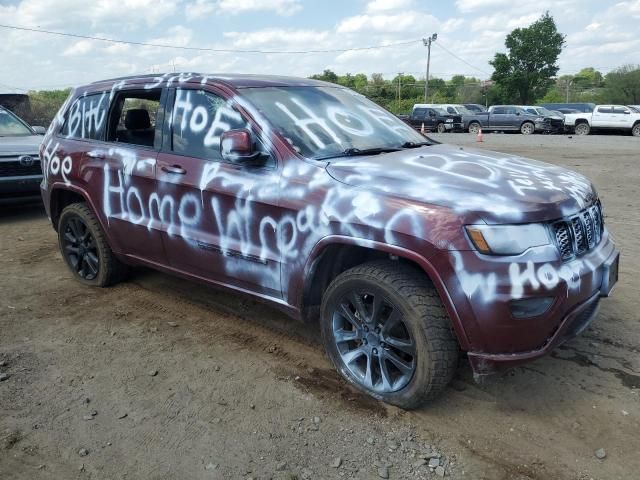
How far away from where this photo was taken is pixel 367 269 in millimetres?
3025

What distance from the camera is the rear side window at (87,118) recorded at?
461cm

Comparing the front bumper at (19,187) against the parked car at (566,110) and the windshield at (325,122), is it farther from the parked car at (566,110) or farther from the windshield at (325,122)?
the parked car at (566,110)

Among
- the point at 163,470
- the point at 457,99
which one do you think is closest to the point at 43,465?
the point at 163,470

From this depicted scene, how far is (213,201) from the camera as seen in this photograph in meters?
3.63

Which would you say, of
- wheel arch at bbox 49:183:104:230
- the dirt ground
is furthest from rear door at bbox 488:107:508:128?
wheel arch at bbox 49:183:104:230

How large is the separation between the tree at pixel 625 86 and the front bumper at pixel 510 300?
51.1 meters

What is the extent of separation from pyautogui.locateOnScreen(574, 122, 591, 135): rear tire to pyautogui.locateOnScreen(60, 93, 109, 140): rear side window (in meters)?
26.8

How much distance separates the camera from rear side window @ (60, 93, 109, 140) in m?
4.61

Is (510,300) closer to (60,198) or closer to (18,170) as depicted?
(60,198)

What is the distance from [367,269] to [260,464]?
110 centimetres

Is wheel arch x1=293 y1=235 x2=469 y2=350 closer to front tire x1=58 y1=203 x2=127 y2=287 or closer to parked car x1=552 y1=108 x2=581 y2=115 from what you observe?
front tire x1=58 y1=203 x2=127 y2=287

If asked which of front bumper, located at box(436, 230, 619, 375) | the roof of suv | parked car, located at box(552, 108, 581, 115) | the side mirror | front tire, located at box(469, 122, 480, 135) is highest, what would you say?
the roof of suv

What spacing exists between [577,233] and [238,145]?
189 centimetres

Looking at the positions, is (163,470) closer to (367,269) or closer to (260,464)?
(260,464)
